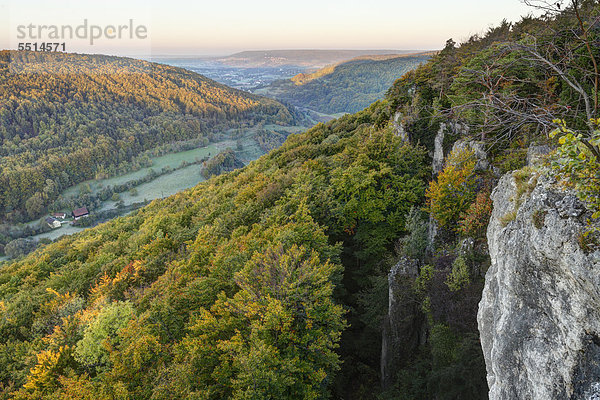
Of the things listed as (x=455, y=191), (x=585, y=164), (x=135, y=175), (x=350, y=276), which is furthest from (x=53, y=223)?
(x=585, y=164)

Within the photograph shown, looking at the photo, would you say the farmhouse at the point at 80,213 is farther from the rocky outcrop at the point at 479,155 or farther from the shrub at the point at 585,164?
the shrub at the point at 585,164

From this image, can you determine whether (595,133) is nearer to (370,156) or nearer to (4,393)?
(370,156)

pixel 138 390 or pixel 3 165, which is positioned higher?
pixel 138 390

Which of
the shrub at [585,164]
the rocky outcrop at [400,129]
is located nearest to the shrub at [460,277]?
the shrub at [585,164]

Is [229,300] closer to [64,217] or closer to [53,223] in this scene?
[53,223]

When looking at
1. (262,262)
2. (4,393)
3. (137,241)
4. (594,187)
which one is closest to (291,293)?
(262,262)

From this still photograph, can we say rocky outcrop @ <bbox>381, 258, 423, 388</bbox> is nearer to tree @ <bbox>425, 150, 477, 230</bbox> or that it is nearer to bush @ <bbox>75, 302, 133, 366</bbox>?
tree @ <bbox>425, 150, 477, 230</bbox>

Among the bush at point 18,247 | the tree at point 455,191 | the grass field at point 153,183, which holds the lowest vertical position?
the bush at point 18,247

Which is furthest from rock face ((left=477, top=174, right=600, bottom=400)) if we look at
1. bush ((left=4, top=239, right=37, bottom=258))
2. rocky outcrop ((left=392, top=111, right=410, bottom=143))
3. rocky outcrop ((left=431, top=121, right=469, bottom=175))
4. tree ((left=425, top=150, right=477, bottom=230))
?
bush ((left=4, top=239, right=37, bottom=258))
